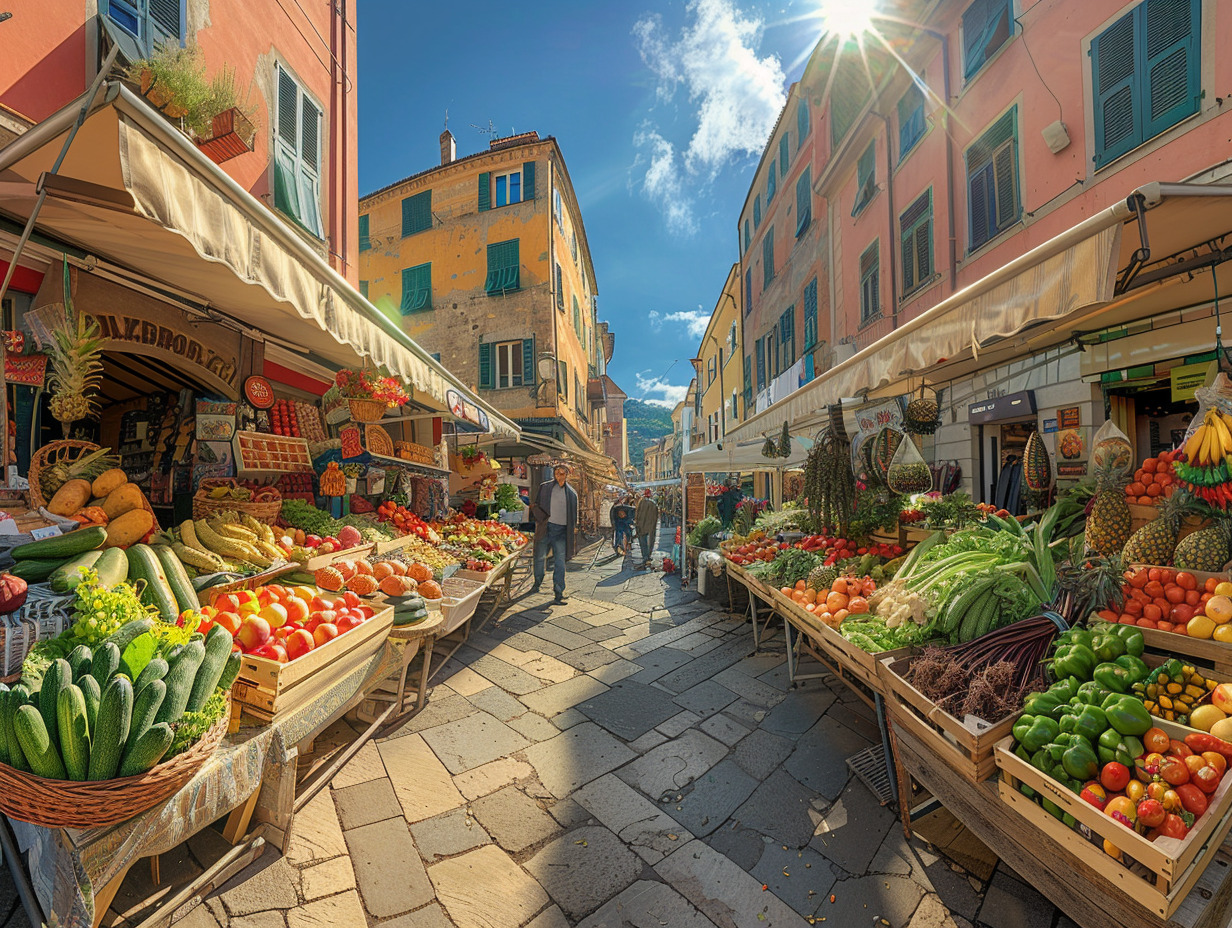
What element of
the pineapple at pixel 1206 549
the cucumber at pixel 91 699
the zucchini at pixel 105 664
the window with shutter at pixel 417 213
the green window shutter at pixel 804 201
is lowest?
the cucumber at pixel 91 699

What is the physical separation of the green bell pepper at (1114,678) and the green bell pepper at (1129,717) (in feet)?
0.41

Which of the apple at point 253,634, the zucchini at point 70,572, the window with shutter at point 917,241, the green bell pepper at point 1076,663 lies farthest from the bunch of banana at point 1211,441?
the window with shutter at point 917,241

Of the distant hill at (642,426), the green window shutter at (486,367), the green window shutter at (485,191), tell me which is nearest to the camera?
the green window shutter at (486,367)

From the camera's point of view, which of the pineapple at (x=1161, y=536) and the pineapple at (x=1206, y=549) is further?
the pineapple at (x=1161, y=536)

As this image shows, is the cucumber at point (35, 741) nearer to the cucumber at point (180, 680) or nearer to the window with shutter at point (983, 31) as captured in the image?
the cucumber at point (180, 680)

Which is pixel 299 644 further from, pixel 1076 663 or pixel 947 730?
pixel 1076 663

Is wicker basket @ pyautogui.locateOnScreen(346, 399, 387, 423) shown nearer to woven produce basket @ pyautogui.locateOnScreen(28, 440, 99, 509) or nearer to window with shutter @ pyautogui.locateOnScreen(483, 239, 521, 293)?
woven produce basket @ pyautogui.locateOnScreen(28, 440, 99, 509)

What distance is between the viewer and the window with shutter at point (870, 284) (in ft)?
31.4

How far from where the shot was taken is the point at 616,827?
256cm

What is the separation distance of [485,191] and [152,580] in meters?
16.0

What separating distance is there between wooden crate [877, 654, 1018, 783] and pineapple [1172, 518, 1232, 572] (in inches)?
49.1

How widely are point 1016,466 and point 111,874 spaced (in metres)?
8.47

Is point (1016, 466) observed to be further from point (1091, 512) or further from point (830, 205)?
point (830, 205)

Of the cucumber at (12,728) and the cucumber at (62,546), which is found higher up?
the cucumber at (62,546)
